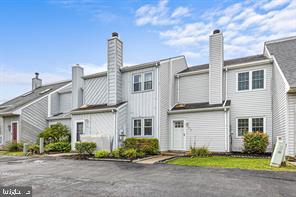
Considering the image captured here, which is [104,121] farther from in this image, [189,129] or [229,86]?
[229,86]

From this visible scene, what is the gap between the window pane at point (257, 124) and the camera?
12.8 m

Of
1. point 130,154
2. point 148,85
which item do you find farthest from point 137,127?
point 130,154

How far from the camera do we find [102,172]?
8.30m

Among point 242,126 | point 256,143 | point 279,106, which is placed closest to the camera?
point 279,106

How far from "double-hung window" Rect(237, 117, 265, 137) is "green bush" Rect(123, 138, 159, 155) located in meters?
5.24

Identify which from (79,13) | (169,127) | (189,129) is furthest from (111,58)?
(189,129)

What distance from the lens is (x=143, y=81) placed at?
49.6ft

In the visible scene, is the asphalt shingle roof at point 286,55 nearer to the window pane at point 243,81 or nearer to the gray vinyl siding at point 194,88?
the window pane at point 243,81

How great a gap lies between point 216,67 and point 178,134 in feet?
17.1

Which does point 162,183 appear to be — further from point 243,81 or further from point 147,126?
point 243,81

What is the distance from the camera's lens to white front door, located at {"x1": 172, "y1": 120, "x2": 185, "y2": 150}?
14541 millimetres

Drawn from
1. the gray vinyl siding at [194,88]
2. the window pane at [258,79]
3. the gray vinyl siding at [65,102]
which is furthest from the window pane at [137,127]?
the gray vinyl siding at [65,102]

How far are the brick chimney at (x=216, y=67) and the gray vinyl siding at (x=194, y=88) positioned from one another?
664mm

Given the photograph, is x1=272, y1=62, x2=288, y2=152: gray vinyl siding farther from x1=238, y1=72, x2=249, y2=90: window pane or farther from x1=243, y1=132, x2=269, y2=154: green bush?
x1=238, y1=72, x2=249, y2=90: window pane
